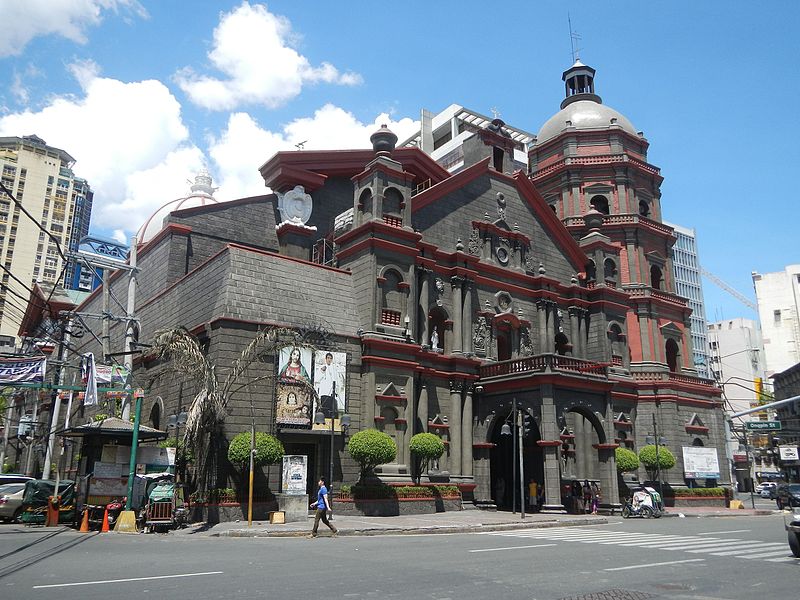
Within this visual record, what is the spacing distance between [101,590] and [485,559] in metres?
7.42

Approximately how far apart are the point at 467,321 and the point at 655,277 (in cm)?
2199

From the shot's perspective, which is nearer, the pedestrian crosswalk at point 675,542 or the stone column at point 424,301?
the pedestrian crosswalk at point 675,542

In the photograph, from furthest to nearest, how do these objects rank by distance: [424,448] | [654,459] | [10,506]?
[654,459], [424,448], [10,506]

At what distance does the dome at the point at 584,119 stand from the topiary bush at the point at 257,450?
3834 cm

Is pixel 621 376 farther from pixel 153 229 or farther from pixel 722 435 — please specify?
pixel 153 229

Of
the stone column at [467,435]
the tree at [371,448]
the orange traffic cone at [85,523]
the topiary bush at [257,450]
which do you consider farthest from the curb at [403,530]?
the stone column at [467,435]

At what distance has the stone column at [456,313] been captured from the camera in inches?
1390

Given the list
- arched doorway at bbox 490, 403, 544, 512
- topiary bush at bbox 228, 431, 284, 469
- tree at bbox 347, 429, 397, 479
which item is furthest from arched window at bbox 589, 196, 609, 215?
topiary bush at bbox 228, 431, 284, 469

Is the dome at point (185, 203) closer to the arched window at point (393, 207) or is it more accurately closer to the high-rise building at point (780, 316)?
the arched window at point (393, 207)

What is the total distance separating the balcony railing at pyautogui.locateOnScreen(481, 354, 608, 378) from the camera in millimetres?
31969

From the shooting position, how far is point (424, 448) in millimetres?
29672

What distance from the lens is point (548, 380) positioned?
103ft

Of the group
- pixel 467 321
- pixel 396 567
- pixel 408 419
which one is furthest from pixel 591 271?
pixel 396 567

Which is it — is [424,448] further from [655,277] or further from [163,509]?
[655,277]
